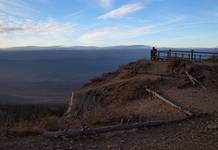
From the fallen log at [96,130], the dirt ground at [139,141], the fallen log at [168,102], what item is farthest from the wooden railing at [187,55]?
the dirt ground at [139,141]

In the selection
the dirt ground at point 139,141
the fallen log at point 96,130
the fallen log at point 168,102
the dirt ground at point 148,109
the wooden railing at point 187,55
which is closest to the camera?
the dirt ground at point 139,141

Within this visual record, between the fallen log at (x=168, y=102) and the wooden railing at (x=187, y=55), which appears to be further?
the wooden railing at (x=187, y=55)

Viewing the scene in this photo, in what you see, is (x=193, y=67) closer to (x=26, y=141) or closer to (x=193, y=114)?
(x=193, y=114)

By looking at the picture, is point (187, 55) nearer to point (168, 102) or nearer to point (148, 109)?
point (168, 102)

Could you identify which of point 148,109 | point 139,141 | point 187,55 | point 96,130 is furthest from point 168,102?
point 187,55

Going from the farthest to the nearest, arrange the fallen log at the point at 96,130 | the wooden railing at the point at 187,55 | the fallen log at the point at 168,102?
the wooden railing at the point at 187,55 < the fallen log at the point at 168,102 < the fallen log at the point at 96,130

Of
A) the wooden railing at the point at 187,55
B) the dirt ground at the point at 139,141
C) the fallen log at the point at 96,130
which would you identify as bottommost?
the dirt ground at the point at 139,141

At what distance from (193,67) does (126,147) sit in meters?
17.6

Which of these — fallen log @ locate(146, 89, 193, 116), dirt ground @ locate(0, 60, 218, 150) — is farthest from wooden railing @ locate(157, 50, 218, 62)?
fallen log @ locate(146, 89, 193, 116)

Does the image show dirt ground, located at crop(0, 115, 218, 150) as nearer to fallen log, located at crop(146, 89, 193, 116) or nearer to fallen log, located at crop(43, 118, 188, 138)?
fallen log, located at crop(43, 118, 188, 138)

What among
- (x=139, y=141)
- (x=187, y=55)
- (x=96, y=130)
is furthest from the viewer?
(x=187, y=55)

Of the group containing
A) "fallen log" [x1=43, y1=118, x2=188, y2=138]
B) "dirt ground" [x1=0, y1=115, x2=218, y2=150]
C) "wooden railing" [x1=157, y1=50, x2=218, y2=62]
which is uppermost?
"wooden railing" [x1=157, y1=50, x2=218, y2=62]

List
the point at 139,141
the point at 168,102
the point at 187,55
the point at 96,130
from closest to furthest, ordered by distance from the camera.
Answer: the point at 139,141, the point at 96,130, the point at 168,102, the point at 187,55

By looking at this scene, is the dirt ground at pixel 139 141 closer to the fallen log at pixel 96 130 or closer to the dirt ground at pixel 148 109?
the dirt ground at pixel 148 109
